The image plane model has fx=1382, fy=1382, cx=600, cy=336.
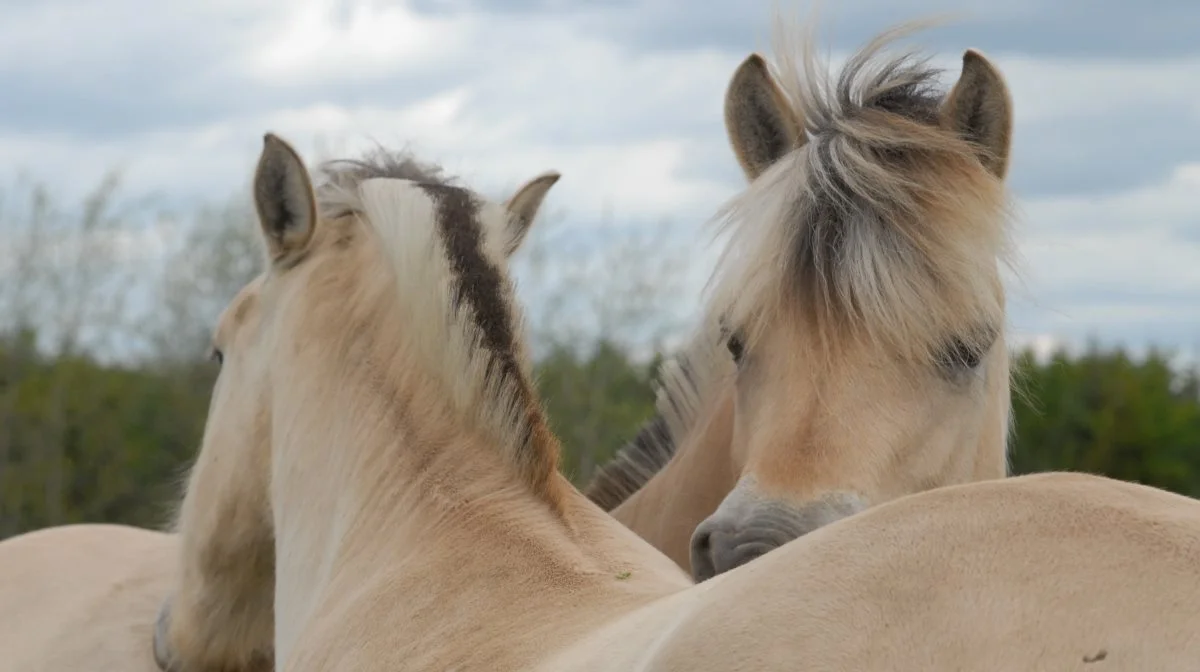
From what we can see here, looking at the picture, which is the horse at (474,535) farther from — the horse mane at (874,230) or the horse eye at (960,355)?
the horse eye at (960,355)

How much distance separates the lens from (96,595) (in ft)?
14.9

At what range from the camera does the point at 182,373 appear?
17906 millimetres

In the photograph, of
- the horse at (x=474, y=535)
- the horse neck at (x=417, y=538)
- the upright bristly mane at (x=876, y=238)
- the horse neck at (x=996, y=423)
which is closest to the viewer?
the horse at (x=474, y=535)

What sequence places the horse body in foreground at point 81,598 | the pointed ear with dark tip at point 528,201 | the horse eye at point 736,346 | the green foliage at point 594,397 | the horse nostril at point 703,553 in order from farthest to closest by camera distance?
the green foliage at point 594,397
the horse body in foreground at point 81,598
the pointed ear with dark tip at point 528,201
the horse eye at point 736,346
the horse nostril at point 703,553

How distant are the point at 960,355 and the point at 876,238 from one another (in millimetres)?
357

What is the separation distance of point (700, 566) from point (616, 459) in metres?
1.60

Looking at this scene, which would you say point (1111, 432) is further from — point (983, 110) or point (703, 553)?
point (703, 553)

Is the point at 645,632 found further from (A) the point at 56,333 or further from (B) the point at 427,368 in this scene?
(A) the point at 56,333

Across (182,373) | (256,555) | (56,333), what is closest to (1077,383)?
(182,373)

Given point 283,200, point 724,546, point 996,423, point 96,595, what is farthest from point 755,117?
point 96,595

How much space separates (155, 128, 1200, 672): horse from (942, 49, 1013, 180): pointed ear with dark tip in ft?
3.83

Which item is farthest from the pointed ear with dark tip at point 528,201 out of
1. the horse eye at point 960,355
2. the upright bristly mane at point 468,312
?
the horse eye at point 960,355

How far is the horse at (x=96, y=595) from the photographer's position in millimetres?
3869

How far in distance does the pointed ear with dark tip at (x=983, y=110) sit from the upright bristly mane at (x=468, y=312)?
1304 millimetres
